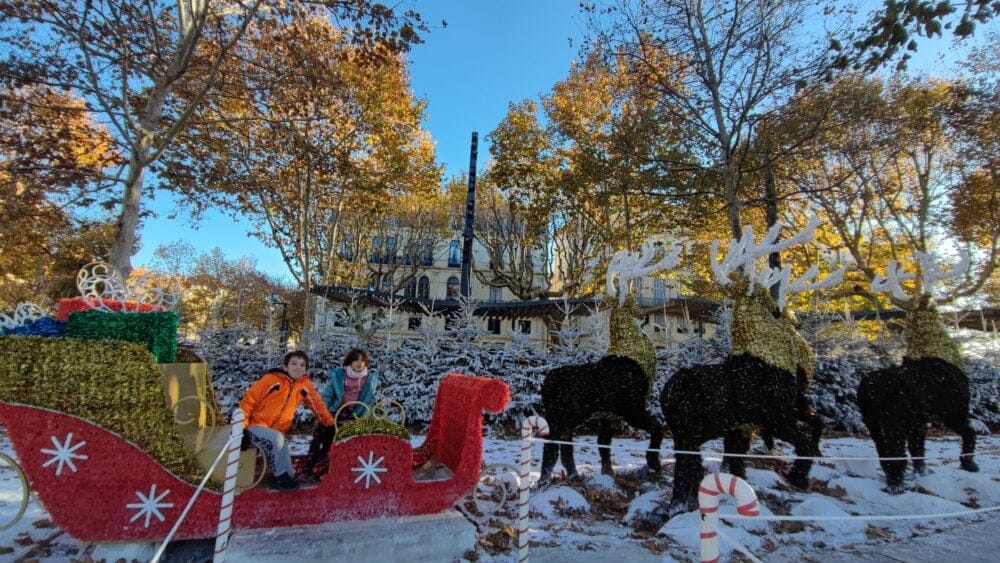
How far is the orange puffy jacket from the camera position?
3699mm

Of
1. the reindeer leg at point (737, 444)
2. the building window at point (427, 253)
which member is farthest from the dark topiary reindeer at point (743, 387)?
the building window at point (427, 253)

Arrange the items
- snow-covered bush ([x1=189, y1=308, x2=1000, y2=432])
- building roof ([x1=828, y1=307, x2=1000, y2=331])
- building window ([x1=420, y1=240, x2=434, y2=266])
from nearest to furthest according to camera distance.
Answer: snow-covered bush ([x1=189, y1=308, x2=1000, y2=432]), building roof ([x1=828, y1=307, x2=1000, y2=331]), building window ([x1=420, y1=240, x2=434, y2=266])

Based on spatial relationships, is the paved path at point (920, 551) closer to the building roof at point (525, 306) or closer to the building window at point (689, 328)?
the building window at point (689, 328)

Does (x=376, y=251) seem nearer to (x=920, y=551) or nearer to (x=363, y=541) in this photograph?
(x=363, y=541)

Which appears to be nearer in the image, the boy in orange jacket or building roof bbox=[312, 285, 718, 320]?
the boy in orange jacket

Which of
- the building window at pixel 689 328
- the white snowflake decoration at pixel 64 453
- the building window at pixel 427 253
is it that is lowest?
the white snowflake decoration at pixel 64 453

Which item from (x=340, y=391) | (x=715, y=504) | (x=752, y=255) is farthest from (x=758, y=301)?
(x=340, y=391)

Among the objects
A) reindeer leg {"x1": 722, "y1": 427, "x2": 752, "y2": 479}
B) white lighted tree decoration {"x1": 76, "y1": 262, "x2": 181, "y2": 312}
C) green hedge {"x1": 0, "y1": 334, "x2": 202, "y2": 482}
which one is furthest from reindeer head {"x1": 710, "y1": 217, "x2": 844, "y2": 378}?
white lighted tree decoration {"x1": 76, "y1": 262, "x2": 181, "y2": 312}

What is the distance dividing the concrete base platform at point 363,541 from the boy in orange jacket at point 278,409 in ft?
1.16

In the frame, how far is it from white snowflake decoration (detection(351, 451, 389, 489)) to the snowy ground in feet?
3.07

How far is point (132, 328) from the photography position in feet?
12.8

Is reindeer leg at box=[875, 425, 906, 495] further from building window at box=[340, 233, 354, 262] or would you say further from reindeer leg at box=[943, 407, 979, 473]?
building window at box=[340, 233, 354, 262]

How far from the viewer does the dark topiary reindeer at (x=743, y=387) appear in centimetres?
435

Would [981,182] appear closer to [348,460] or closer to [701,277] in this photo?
[701,277]
